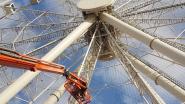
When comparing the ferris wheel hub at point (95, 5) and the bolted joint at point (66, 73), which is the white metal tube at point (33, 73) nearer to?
the ferris wheel hub at point (95, 5)

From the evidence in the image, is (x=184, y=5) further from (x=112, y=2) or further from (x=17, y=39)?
(x=17, y=39)

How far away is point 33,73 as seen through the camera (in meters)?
22.1

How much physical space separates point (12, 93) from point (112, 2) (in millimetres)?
16289

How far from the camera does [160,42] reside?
2388cm

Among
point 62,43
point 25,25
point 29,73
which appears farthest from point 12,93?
point 25,25

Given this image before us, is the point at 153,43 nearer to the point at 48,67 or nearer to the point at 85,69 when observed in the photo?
the point at 48,67

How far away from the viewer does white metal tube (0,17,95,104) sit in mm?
19339

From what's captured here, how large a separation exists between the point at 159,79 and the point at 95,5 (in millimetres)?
7634

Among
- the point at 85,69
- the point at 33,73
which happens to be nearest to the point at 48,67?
the point at 33,73

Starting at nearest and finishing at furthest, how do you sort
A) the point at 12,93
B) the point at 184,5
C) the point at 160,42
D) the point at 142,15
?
the point at 12,93 → the point at 160,42 → the point at 184,5 → the point at 142,15

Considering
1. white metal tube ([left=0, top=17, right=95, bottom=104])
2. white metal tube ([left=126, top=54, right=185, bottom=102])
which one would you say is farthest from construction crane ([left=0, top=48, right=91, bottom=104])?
white metal tube ([left=126, top=54, right=185, bottom=102])

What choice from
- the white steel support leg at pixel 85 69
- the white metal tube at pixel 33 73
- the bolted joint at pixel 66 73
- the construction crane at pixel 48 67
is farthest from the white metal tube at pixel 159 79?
the bolted joint at pixel 66 73

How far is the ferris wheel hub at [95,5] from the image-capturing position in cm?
3353

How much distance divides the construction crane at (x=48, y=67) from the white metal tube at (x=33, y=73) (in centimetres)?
70
